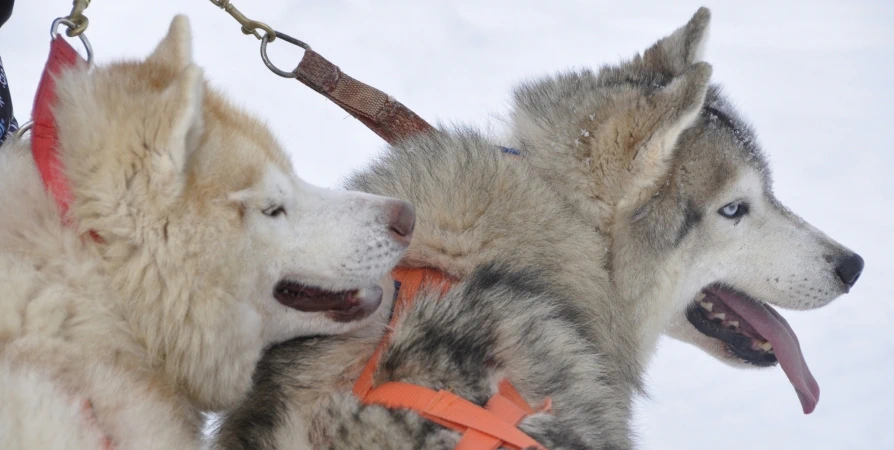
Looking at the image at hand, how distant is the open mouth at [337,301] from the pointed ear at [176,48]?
2.22 feet

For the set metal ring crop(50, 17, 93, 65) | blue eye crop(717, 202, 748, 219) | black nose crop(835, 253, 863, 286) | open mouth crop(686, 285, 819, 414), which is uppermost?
black nose crop(835, 253, 863, 286)

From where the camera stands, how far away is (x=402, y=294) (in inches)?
85.1

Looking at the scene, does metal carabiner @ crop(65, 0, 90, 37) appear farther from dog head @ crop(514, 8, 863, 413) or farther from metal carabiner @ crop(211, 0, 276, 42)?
dog head @ crop(514, 8, 863, 413)

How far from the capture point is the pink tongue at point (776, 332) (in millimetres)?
2963

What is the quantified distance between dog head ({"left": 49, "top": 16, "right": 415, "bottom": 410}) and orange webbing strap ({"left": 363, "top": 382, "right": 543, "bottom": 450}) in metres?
0.29

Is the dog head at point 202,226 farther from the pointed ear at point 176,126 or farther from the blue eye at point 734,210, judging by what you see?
the blue eye at point 734,210

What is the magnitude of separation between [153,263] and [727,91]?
3437 mm

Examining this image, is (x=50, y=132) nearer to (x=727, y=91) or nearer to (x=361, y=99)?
(x=361, y=99)

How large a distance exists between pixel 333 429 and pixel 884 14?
8345mm

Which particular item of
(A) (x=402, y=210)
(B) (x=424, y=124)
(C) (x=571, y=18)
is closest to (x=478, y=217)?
(A) (x=402, y=210)

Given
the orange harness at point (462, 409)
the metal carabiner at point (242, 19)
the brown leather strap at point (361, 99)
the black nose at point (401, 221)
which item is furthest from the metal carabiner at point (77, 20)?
the orange harness at point (462, 409)

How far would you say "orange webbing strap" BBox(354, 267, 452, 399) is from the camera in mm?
1928

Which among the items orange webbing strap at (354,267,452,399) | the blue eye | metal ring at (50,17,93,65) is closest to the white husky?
orange webbing strap at (354,267,452,399)

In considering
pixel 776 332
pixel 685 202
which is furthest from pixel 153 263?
pixel 776 332
